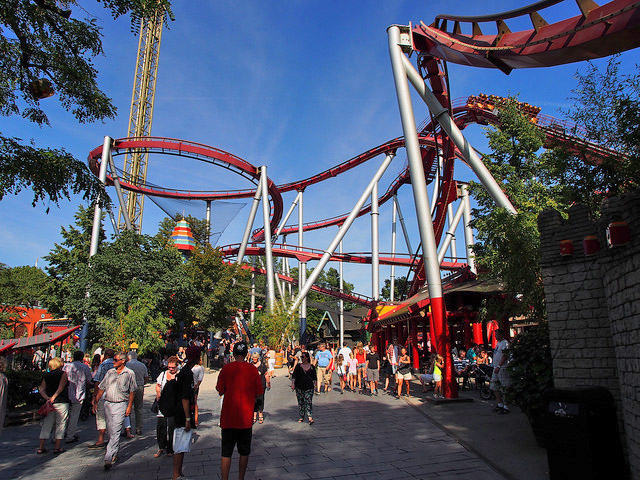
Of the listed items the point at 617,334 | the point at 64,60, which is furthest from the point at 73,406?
the point at 617,334

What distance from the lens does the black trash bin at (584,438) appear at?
4293 millimetres

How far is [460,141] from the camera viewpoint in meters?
12.1

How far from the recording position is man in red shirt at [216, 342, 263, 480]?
4395 millimetres

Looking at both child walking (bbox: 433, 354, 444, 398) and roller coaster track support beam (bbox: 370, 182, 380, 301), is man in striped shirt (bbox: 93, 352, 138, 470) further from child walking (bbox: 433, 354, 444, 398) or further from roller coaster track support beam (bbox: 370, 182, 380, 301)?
roller coaster track support beam (bbox: 370, 182, 380, 301)

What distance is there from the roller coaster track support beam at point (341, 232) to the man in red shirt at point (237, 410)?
19.2 m

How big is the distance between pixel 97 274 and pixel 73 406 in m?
11.2

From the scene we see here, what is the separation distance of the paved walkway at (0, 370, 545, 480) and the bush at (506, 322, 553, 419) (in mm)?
1001

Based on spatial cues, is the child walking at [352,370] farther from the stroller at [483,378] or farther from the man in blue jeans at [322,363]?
the stroller at [483,378]

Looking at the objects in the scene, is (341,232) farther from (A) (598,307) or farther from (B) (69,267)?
(A) (598,307)

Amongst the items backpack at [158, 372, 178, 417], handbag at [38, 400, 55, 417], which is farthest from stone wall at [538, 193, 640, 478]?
handbag at [38, 400, 55, 417]

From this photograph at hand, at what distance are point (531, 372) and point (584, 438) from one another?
2077 mm

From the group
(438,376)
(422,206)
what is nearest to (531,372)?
(438,376)

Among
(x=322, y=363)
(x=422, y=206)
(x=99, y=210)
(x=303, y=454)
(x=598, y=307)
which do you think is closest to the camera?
(x=598, y=307)

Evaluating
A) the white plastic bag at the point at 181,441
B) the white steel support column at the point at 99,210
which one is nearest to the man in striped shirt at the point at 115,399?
the white plastic bag at the point at 181,441
